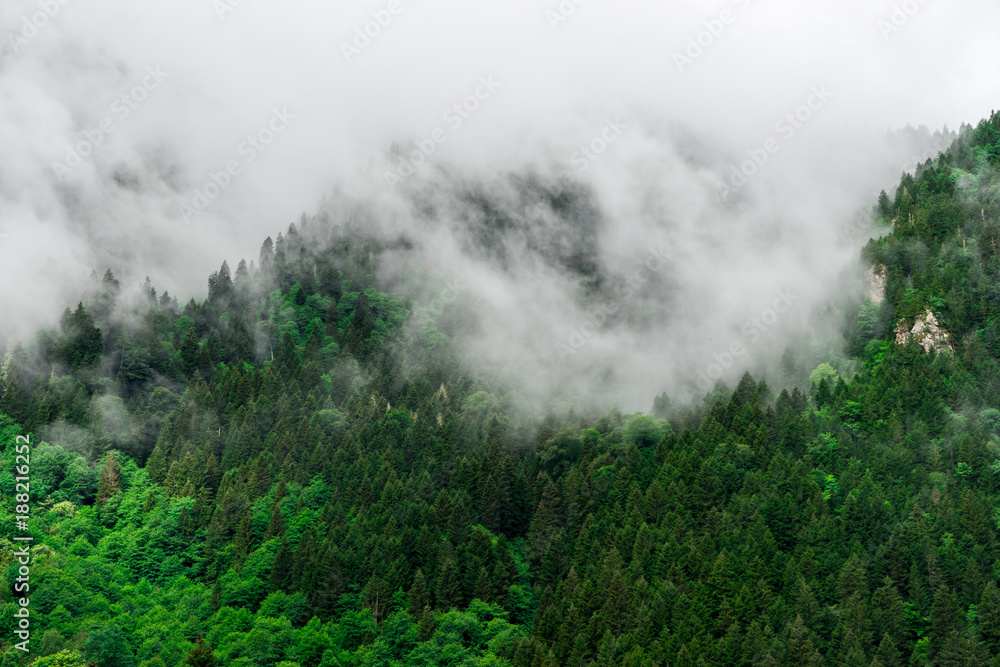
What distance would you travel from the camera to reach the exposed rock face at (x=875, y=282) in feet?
515

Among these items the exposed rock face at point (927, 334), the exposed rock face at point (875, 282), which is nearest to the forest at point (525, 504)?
the exposed rock face at point (927, 334)

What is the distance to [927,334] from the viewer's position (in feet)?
465

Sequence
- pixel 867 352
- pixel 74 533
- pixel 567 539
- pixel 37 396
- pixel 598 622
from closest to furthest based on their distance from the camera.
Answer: pixel 598 622, pixel 567 539, pixel 74 533, pixel 867 352, pixel 37 396

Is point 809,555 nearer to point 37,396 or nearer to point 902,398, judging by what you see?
point 902,398

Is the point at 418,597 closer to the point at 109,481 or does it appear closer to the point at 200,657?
the point at 200,657

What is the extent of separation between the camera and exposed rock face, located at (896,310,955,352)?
460 ft

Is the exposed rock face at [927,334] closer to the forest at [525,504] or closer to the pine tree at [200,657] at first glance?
the forest at [525,504]

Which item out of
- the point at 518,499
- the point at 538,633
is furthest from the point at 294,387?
the point at 538,633

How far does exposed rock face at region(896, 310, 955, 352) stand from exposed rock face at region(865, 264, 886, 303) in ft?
42.3

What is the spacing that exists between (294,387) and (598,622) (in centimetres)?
8184

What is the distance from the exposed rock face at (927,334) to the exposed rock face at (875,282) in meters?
12.9

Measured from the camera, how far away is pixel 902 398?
12562 centimetres

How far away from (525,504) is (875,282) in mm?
67164

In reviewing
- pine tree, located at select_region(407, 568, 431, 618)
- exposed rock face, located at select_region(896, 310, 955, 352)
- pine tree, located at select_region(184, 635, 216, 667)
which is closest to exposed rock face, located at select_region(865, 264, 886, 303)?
exposed rock face, located at select_region(896, 310, 955, 352)
